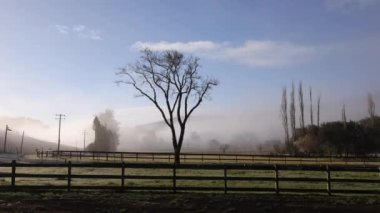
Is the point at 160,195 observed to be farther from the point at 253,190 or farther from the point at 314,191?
the point at 314,191

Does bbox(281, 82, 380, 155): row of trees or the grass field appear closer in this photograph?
the grass field

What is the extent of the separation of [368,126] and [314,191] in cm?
7040

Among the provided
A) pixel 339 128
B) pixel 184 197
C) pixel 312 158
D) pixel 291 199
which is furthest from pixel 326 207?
pixel 339 128

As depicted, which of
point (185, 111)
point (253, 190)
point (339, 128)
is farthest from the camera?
point (339, 128)

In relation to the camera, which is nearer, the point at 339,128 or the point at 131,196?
the point at 131,196

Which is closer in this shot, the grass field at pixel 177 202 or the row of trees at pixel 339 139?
the grass field at pixel 177 202

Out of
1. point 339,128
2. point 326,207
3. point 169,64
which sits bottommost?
point 326,207

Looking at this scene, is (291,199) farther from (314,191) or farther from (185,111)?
(185,111)

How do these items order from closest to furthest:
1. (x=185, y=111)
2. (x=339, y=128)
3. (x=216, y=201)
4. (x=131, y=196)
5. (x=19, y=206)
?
1. (x=19, y=206)
2. (x=216, y=201)
3. (x=131, y=196)
4. (x=185, y=111)
5. (x=339, y=128)

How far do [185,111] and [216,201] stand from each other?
40583mm

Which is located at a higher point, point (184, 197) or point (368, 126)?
point (368, 126)

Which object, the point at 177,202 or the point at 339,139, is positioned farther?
the point at 339,139

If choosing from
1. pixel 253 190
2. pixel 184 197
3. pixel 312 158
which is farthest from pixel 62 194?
pixel 312 158

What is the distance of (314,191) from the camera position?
19.3 meters
